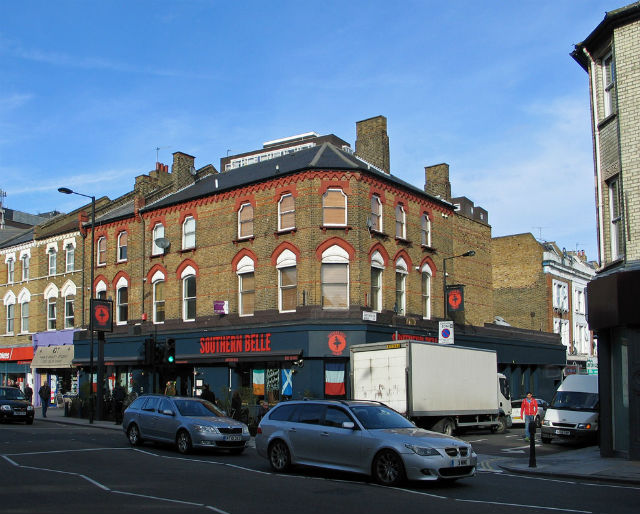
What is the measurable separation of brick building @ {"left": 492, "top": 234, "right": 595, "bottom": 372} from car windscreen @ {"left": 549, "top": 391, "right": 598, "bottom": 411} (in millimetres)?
26303

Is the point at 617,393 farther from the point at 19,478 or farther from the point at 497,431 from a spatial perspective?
the point at 19,478

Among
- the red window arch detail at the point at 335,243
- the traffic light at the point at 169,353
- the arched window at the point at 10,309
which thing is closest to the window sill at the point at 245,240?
the red window arch detail at the point at 335,243

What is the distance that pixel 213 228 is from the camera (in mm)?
33688

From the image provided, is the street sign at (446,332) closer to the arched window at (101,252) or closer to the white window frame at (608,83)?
the white window frame at (608,83)

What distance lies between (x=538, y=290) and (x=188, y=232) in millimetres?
26433

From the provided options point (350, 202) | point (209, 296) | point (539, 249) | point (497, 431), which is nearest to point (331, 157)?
point (350, 202)

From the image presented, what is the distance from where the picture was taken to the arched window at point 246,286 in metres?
31.9

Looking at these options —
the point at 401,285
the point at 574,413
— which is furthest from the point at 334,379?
the point at 574,413

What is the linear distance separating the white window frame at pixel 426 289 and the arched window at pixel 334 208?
5894 mm

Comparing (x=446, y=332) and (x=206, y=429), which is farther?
(x=446, y=332)

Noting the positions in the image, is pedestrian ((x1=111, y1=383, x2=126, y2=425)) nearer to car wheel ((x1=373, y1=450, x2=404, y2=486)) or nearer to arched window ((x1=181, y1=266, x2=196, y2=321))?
arched window ((x1=181, y1=266, x2=196, y2=321))

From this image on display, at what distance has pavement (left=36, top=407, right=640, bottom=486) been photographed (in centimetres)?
1480

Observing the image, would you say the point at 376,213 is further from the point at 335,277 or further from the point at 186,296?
the point at 186,296

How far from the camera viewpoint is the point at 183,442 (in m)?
18.1
